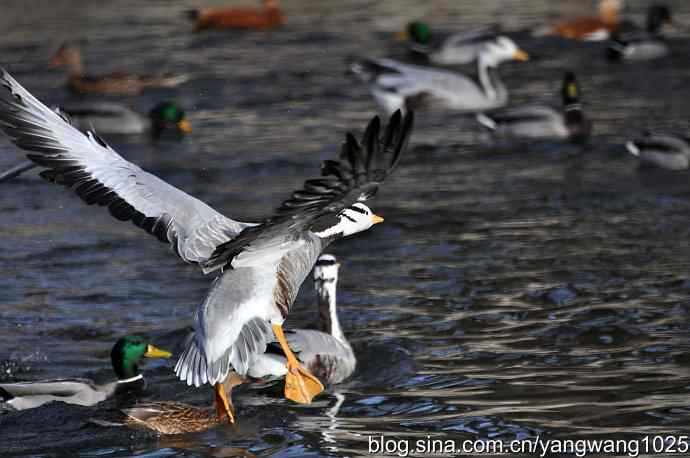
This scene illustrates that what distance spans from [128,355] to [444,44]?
14.4 meters

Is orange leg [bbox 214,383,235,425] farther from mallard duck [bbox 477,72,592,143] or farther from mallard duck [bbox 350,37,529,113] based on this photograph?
mallard duck [bbox 350,37,529,113]

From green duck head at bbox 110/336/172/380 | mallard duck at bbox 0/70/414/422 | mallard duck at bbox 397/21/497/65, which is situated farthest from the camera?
mallard duck at bbox 397/21/497/65

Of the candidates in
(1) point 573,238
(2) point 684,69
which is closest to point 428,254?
(1) point 573,238

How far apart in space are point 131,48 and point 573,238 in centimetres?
1259

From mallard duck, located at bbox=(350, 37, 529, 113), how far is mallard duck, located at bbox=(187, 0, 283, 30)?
17.8ft

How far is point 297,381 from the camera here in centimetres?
827

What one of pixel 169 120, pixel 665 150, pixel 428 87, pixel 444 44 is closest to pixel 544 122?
pixel 665 150

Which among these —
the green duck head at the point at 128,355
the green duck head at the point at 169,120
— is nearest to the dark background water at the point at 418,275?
the green duck head at the point at 169,120

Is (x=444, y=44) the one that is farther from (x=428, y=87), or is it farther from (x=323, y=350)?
(x=323, y=350)

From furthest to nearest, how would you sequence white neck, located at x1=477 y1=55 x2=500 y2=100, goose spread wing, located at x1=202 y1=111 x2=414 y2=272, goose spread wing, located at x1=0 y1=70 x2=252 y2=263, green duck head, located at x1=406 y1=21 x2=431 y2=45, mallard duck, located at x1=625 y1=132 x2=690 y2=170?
green duck head, located at x1=406 y1=21 x2=431 y2=45, white neck, located at x1=477 y1=55 x2=500 y2=100, mallard duck, located at x1=625 y1=132 x2=690 y2=170, goose spread wing, located at x1=0 y1=70 x2=252 y2=263, goose spread wing, located at x1=202 y1=111 x2=414 y2=272

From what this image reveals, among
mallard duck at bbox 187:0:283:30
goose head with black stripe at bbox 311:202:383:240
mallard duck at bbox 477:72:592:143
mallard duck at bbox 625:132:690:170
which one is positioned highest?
mallard duck at bbox 187:0:283:30

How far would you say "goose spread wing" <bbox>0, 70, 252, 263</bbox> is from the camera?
322 inches

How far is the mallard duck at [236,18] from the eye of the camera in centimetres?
2414

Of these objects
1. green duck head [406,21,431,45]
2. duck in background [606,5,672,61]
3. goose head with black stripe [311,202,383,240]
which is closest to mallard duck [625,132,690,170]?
duck in background [606,5,672,61]
